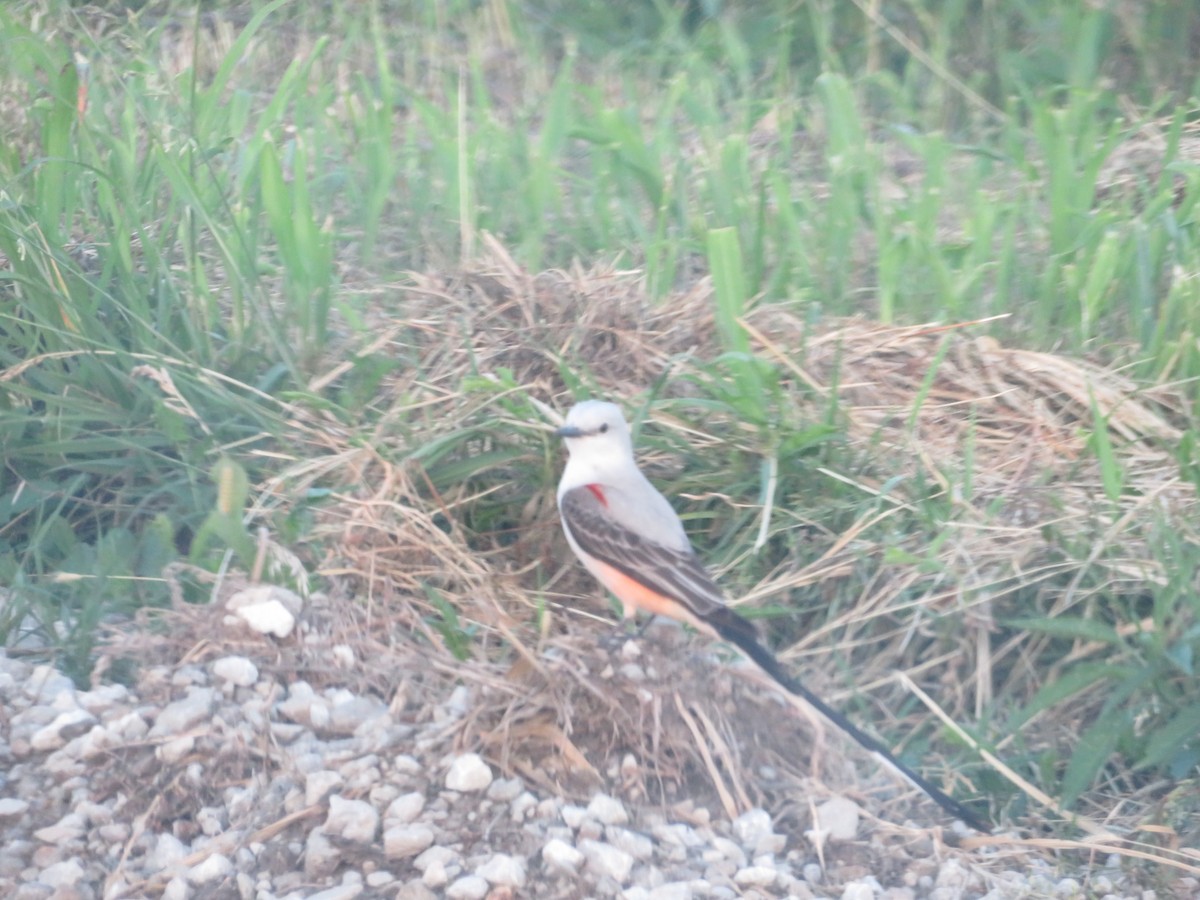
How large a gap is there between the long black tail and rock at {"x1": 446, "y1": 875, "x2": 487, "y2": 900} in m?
0.83

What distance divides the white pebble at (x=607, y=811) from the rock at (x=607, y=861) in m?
0.09

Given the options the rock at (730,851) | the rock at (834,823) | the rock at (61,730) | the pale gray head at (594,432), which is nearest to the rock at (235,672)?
the rock at (61,730)

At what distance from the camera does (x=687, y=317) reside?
4.52 m

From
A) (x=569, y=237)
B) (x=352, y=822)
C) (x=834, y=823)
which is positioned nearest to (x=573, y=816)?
(x=352, y=822)

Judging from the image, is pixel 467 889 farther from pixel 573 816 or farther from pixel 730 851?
pixel 730 851

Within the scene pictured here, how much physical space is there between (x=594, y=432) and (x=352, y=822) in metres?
1.21

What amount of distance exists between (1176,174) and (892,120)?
4.23 feet

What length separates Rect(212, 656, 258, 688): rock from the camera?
130 inches

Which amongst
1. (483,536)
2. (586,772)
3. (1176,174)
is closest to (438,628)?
(483,536)

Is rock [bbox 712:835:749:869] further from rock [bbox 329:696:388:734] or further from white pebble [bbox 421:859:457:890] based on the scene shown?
rock [bbox 329:696:388:734]

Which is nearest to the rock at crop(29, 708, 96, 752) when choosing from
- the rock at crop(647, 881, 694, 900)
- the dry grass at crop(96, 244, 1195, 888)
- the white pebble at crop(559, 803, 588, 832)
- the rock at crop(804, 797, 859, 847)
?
the dry grass at crop(96, 244, 1195, 888)

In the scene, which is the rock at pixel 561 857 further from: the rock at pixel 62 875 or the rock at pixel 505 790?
the rock at pixel 62 875

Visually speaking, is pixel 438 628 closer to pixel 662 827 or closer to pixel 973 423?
pixel 662 827

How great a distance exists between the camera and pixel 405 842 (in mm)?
2939
